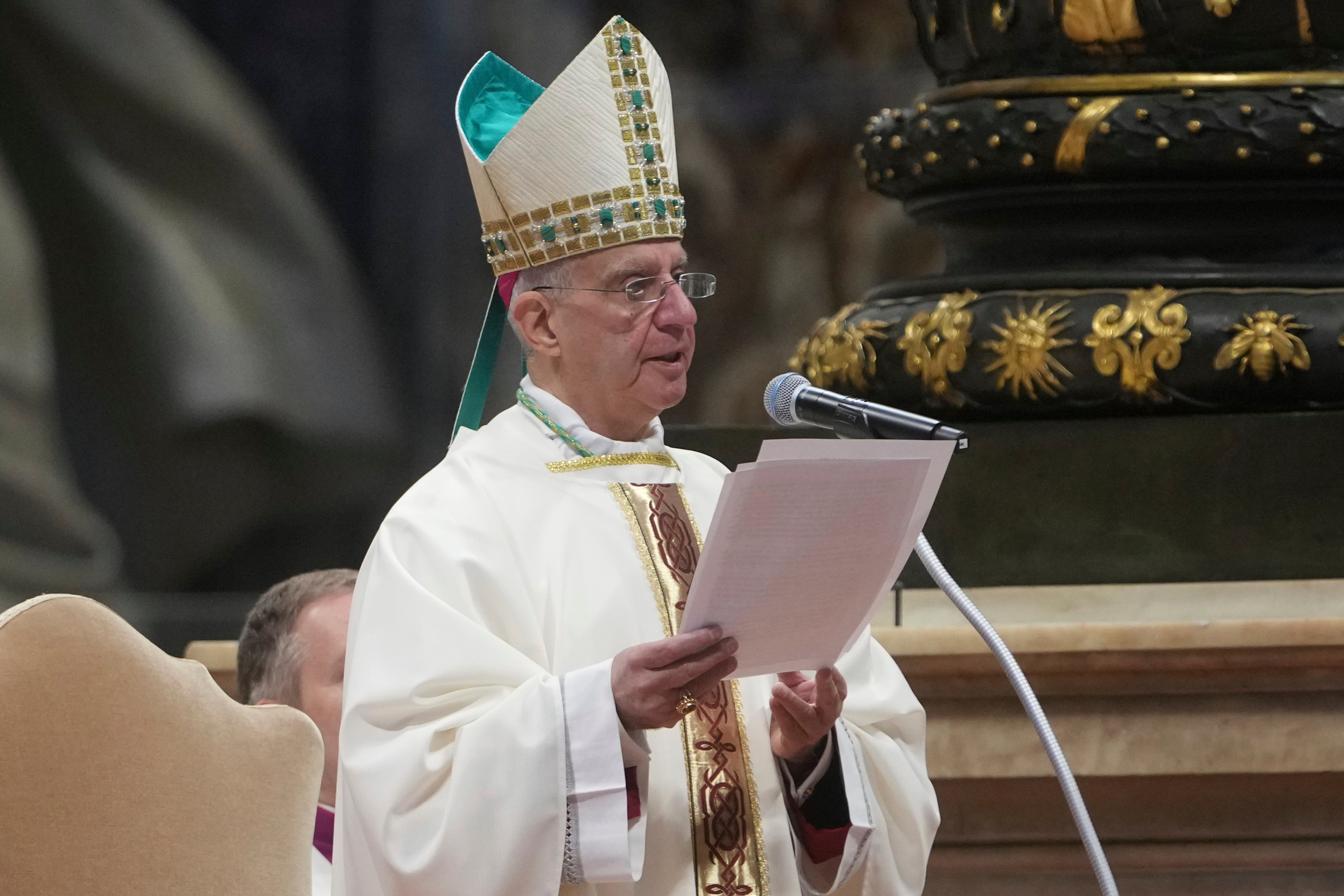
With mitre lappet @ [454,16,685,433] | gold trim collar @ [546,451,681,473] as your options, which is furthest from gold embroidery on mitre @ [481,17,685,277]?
gold trim collar @ [546,451,681,473]

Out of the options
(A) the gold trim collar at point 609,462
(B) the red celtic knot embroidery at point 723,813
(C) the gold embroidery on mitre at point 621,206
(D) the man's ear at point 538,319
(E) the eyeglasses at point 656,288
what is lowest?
(B) the red celtic knot embroidery at point 723,813

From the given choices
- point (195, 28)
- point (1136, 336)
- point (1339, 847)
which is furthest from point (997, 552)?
point (195, 28)

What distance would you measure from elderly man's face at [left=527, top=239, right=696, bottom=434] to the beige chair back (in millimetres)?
647

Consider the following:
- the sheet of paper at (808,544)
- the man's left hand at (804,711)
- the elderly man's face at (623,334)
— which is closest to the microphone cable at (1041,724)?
the sheet of paper at (808,544)

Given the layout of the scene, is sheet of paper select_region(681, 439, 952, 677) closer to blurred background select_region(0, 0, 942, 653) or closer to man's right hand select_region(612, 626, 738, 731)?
man's right hand select_region(612, 626, 738, 731)

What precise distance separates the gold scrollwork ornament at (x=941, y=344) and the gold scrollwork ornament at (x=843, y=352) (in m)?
0.08

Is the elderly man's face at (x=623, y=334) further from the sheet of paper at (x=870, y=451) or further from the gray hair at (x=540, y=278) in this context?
the sheet of paper at (x=870, y=451)

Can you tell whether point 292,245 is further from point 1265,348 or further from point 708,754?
point 708,754

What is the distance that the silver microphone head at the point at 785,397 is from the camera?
7.85 ft

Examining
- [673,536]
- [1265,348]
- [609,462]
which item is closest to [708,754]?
[673,536]

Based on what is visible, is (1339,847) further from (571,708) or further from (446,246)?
(446,246)

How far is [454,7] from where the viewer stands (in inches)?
297

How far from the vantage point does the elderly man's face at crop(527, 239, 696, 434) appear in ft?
8.68

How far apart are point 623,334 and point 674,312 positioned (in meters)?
0.07
